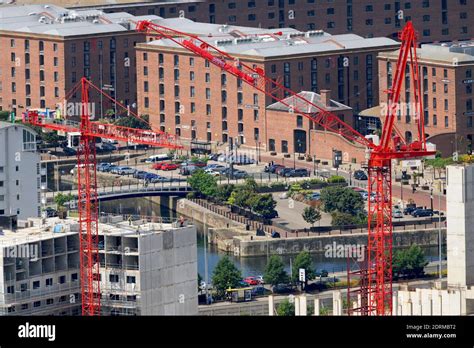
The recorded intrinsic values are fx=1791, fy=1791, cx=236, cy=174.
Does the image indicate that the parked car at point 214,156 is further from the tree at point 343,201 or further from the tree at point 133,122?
the tree at point 343,201

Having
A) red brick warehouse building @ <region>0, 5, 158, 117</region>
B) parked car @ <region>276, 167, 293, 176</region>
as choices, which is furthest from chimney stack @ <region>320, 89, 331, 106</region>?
red brick warehouse building @ <region>0, 5, 158, 117</region>

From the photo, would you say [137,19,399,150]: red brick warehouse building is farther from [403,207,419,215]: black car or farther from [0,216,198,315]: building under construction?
[0,216,198,315]: building under construction

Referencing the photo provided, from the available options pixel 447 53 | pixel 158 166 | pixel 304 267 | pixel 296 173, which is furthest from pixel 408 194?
pixel 304 267

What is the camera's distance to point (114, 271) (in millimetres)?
26984

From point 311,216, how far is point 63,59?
72.1ft

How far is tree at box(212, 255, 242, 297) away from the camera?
39.8m

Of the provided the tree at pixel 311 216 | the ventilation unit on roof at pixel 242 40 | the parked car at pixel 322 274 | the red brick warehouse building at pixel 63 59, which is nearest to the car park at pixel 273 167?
the tree at pixel 311 216

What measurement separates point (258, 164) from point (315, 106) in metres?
3.80

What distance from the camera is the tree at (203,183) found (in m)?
55.1

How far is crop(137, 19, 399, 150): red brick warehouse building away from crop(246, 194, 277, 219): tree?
34.5 ft
